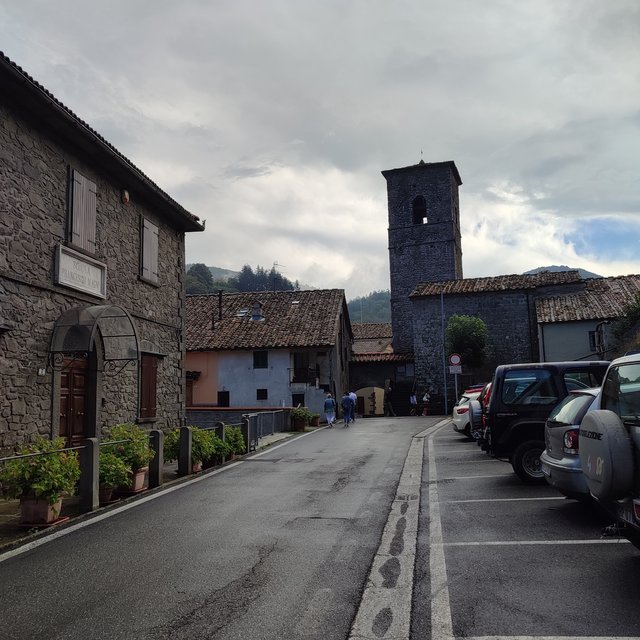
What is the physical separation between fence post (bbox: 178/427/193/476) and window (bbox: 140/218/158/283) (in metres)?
5.19

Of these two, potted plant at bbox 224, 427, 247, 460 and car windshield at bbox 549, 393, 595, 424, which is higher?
car windshield at bbox 549, 393, 595, 424

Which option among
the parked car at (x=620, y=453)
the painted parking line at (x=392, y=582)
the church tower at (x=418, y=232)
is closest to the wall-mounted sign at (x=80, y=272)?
the painted parking line at (x=392, y=582)

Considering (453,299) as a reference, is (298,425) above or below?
below

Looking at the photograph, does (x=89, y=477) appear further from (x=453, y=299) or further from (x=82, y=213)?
(x=453, y=299)

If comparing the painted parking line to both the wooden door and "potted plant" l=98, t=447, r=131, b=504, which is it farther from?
the wooden door

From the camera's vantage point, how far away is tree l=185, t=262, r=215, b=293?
85325 millimetres

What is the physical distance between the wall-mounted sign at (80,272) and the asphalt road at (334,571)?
5.14 metres

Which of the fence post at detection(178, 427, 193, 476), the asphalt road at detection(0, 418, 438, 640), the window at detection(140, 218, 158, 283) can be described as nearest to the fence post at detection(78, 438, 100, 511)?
the asphalt road at detection(0, 418, 438, 640)

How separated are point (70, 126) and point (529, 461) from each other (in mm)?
10498

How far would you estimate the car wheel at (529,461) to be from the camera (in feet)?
32.1

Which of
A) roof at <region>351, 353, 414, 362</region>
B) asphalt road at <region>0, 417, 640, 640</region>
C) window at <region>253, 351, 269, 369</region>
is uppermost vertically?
roof at <region>351, 353, 414, 362</region>

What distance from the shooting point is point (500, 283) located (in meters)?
41.6

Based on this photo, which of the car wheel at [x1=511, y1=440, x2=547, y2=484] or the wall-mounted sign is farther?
the wall-mounted sign

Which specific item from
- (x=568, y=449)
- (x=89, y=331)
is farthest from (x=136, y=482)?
(x=568, y=449)
